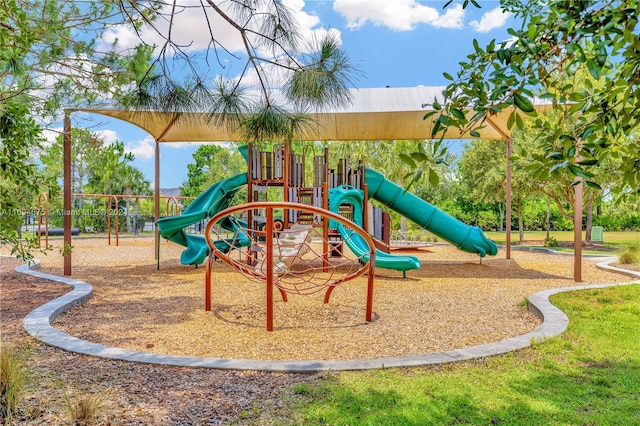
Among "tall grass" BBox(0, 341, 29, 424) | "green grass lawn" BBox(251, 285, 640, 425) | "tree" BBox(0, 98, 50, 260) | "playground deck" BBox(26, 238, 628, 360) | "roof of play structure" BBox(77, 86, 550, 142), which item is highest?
"roof of play structure" BBox(77, 86, 550, 142)

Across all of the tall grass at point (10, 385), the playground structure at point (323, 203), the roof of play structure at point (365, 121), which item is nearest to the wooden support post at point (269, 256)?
the tall grass at point (10, 385)

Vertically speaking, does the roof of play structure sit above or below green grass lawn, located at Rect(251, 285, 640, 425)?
above

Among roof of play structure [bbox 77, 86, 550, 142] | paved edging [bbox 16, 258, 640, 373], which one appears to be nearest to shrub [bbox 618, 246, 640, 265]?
roof of play structure [bbox 77, 86, 550, 142]

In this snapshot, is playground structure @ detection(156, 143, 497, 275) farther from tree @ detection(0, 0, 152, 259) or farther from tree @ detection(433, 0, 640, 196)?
tree @ detection(433, 0, 640, 196)

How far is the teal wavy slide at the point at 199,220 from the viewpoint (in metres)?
8.01

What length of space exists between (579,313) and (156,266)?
7.43 meters

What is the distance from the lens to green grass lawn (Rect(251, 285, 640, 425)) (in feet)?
7.49

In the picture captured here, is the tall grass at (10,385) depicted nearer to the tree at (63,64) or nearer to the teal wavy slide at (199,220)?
the tree at (63,64)

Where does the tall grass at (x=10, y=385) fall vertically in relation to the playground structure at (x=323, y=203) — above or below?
below

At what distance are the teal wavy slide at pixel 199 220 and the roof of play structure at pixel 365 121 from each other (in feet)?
3.37

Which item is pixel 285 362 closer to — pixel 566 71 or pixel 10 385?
pixel 10 385

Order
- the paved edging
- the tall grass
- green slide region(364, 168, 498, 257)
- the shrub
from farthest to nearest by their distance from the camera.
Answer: green slide region(364, 168, 498, 257) < the shrub < the paved edging < the tall grass

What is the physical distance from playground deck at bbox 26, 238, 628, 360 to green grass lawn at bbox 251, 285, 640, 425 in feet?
1.90

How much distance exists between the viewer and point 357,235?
26.2ft
